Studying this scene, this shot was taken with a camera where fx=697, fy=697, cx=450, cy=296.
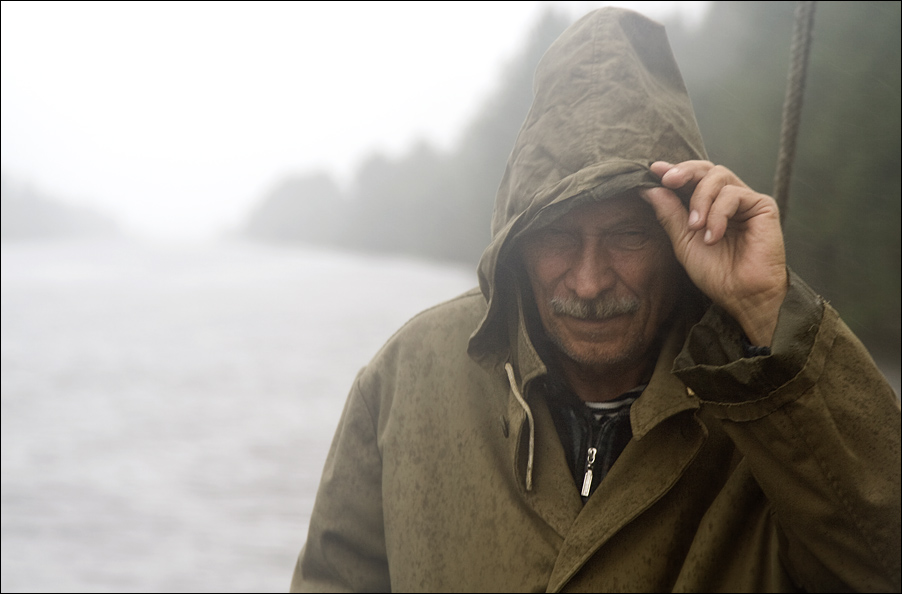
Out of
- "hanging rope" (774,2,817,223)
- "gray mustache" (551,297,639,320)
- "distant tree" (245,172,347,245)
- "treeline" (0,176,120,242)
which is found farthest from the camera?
"distant tree" (245,172,347,245)

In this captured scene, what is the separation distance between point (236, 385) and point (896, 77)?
8.50ft

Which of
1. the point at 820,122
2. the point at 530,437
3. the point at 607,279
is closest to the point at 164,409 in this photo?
the point at 530,437

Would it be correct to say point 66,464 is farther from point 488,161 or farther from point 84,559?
point 488,161

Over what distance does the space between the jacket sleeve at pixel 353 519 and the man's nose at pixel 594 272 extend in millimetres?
489

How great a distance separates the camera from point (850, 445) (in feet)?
2.80

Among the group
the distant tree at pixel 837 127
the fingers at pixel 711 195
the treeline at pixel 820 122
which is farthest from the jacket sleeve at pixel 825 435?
the distant tree at pixel 837 127

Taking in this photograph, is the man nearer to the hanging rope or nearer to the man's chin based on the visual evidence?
the man's chin

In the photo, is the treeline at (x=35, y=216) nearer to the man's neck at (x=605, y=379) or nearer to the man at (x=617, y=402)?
the man at (x=617, y=402)

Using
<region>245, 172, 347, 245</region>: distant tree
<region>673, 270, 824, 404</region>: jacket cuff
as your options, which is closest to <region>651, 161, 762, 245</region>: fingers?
<region>673, 270, 824, 404</region>: jacket cuff

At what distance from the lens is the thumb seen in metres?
1.05

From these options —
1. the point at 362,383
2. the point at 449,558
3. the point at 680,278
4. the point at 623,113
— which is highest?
the point at 623,113

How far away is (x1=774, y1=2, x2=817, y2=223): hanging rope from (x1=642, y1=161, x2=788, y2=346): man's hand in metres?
0.57

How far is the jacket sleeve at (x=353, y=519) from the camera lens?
133 cm

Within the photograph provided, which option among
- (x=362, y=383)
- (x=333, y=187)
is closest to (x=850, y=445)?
(x=362, y=383)
